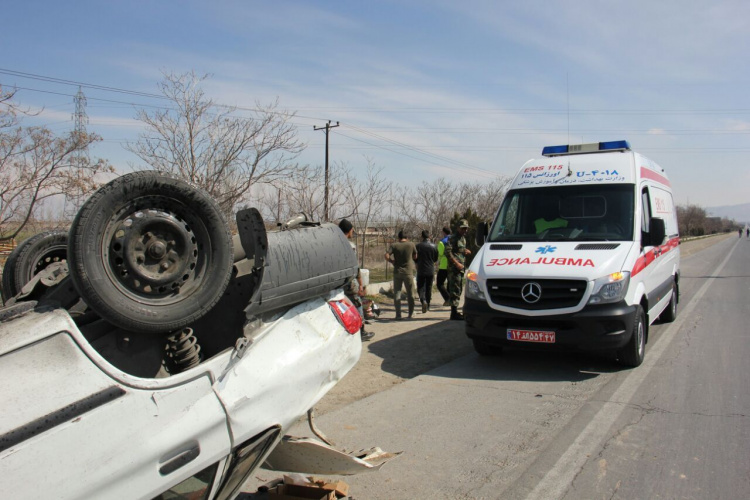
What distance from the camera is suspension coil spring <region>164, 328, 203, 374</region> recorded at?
2879 mm

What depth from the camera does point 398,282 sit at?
35.8ft

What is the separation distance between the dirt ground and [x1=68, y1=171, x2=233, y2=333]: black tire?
3109mm

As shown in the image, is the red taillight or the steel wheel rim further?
the red taillight

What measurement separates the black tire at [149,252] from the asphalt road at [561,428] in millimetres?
1984

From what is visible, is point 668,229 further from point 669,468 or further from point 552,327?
point 669,468

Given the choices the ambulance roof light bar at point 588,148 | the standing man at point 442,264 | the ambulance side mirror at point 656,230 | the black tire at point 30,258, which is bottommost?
the standing man at point 442,264

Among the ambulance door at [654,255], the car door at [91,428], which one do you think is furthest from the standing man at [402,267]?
the car door at [91,428]

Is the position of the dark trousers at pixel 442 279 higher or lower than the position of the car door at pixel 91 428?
lower

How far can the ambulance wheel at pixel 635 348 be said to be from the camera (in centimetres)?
665

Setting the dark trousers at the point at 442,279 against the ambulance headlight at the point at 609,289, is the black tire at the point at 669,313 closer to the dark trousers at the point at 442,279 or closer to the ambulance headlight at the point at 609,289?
the dark trousers at the point at 442,279

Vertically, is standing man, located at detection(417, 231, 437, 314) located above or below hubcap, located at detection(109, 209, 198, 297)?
below

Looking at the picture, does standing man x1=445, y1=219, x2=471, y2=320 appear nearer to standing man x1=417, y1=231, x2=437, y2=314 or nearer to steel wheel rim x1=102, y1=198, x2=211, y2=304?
standing man x1=417, y1=231, x2=437, y2=314

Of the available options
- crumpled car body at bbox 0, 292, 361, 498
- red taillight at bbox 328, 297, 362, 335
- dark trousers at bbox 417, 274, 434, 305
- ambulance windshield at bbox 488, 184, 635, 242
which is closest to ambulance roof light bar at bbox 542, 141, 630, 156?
ambulance windshield at bbox 488, 184, 635, 242

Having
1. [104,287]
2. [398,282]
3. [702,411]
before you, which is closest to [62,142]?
[398,282]
